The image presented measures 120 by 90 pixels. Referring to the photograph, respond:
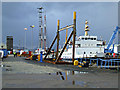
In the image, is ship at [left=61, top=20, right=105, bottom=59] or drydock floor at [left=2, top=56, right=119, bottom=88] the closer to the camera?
drydock floor at [left=2, top=56, right=119, bottom=88]

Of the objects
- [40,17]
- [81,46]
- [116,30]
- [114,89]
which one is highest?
[40,17]

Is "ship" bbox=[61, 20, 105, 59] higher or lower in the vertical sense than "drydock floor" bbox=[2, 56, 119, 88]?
higher

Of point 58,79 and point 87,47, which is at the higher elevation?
point 87,47

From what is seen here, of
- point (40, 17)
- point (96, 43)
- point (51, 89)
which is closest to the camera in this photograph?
point (51, 89)

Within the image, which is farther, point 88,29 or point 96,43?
point 88,29

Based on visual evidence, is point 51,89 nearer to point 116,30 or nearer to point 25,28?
point 116,30

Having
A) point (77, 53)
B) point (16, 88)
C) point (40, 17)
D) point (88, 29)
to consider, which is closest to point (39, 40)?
point (40, 17)

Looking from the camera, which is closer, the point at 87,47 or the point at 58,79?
the point at 58,79

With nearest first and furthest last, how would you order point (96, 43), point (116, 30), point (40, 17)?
point (96, 43), point (116, 30), point (40, 17)

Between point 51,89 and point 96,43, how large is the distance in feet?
103

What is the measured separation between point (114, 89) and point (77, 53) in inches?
1062

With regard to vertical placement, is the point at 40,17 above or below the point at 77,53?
above

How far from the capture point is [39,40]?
3371 inches

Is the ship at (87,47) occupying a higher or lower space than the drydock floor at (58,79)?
higher
